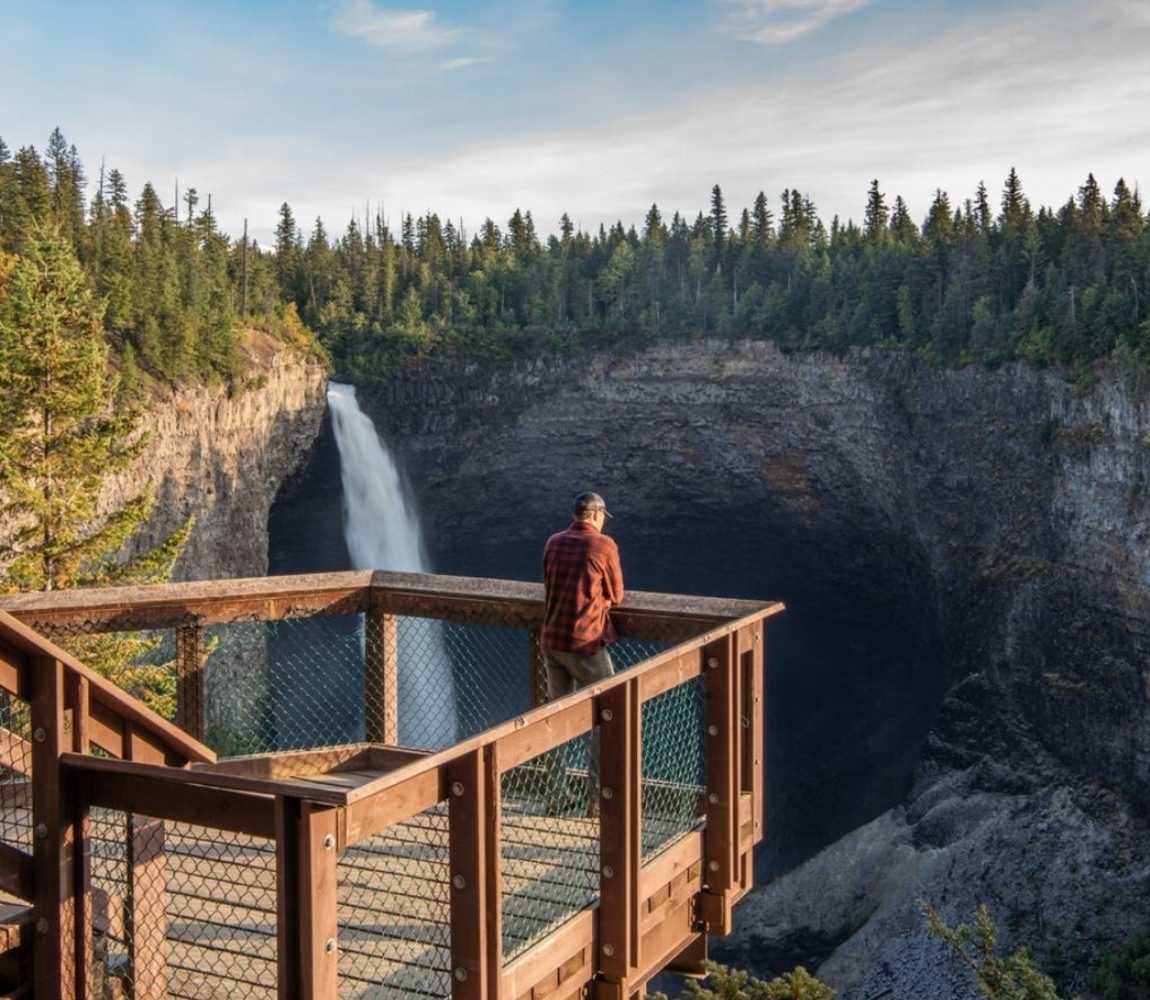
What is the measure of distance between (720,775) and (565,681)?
→ 4.42 feet

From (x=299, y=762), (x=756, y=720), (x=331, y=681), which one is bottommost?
(x=331, y=681)

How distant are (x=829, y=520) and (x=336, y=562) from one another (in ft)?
74.8

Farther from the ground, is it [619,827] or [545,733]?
[545,733]

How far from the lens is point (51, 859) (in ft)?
14.2

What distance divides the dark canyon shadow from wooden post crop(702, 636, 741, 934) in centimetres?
4192

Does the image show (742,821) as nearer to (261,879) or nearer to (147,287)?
(261,879)

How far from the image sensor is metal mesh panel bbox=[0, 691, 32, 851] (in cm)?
517

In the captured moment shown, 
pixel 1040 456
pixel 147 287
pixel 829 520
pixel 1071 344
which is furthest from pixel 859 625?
pixel 147 287

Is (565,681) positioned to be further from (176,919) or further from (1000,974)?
(1000,974)

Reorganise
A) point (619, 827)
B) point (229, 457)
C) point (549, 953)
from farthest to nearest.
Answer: point (229, 457), point (619, 827), point (549, 953)

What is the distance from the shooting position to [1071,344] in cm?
4425

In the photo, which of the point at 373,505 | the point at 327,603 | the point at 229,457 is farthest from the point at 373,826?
the point at 373,505

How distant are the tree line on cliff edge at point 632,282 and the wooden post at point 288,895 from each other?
3476cm

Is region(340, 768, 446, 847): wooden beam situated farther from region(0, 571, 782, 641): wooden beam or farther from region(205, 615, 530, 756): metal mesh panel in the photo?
region(205, 615, 530, 756): metal mesh panel
